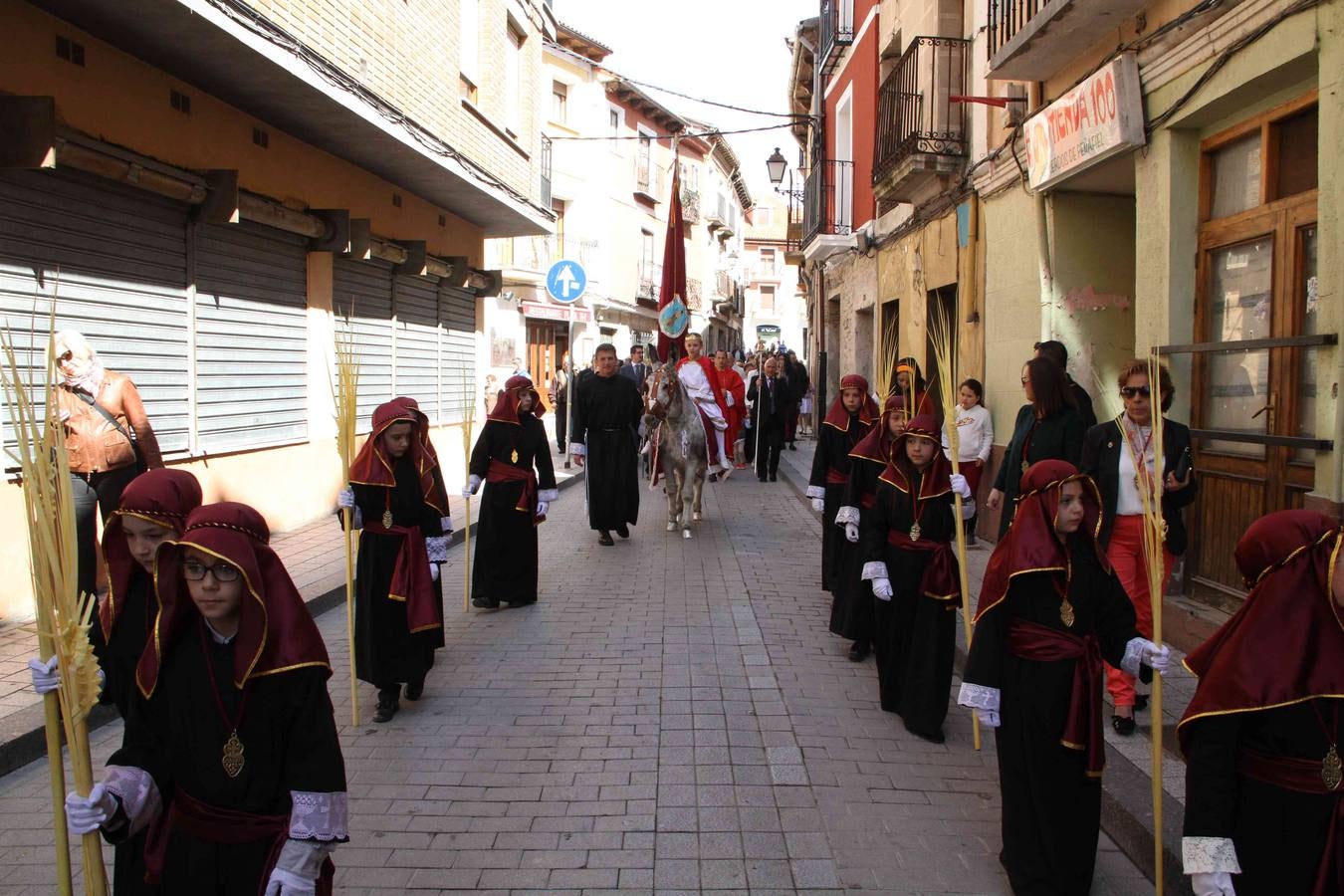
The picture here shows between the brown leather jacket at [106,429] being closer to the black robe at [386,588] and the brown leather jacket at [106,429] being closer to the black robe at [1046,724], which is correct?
the black robe at [386,588]

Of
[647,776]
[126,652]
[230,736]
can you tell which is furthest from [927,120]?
[230,736]

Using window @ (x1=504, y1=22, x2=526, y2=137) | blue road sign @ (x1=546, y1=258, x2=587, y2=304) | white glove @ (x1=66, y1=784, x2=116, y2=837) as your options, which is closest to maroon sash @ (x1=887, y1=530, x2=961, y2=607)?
white glove @ (x1=66, y1=784, x2=116, y2=837)

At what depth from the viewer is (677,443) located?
11828 mm

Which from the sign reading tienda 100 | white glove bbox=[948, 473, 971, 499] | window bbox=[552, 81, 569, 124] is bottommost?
white glove bbox=[948, 473, 971, 499]

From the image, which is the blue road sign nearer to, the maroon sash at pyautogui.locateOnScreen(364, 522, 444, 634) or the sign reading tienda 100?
the sign reading tienda 100

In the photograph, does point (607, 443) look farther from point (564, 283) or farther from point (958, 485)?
point (958, 485)

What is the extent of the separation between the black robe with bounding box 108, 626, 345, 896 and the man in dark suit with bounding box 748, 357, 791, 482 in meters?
14.6

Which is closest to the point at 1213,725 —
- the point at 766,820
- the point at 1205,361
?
the point at 766,820

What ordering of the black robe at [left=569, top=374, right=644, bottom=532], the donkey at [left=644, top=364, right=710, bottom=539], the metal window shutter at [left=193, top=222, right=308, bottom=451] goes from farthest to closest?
the donkey at [left=644, top=364, right=710, bottom=539]
the black robe at [left=569, top=374, right=644, bottom=532]
the metal window shutter at [left=193, top=222, right=308, bottom=451]

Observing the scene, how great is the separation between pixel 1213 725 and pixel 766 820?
81.6 inches

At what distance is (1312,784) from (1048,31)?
7.05 meters

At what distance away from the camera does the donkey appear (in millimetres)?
11875

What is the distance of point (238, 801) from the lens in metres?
2.66

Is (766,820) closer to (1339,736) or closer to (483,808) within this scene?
(483,808)
